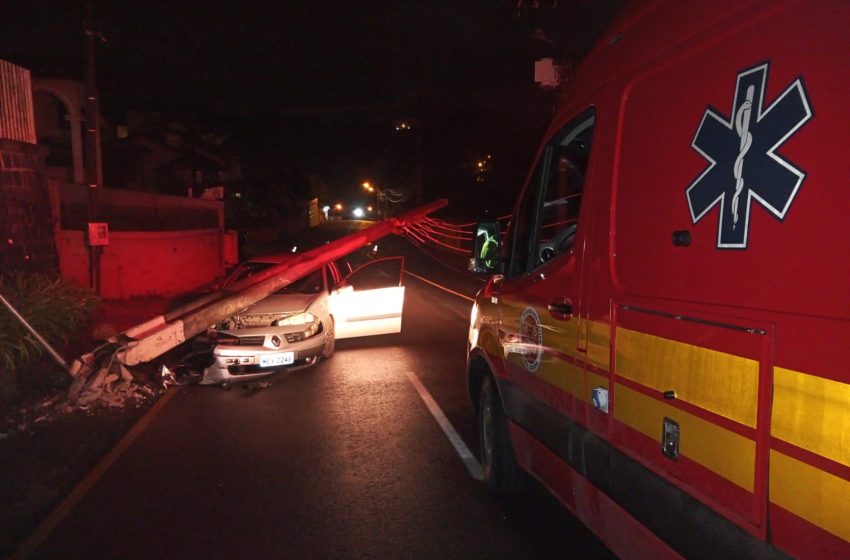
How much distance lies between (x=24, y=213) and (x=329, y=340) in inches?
214

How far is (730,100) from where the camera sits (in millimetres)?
2350

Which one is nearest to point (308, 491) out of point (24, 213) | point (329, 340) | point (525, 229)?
point (525, 229)

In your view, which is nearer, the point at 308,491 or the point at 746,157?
the point at 746,157

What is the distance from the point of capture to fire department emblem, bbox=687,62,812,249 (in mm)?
2064

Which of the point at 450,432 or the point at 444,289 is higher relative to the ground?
the point at 444,289

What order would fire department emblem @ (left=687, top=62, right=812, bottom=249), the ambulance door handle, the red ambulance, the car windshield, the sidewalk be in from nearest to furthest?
the red ambulance, fire department emblem @ (left=687, top=62, right=812, bottom=249), the ambulance door handle, the sidewalk, the car windshield

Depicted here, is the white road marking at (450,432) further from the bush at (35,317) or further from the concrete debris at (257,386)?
the bush at (35,317)

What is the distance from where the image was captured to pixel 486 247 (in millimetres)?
4617

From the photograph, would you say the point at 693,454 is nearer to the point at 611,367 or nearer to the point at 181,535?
the point at 611,367

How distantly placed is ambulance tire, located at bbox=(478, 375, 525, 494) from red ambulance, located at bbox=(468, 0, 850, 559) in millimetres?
949

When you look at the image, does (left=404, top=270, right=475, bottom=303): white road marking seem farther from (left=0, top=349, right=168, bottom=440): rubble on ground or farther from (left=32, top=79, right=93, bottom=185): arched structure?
(left=0, top=349, right=168, bottom=440): rubble on ground

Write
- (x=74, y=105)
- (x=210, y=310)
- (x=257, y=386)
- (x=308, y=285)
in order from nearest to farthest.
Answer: (x=210, y=310) < (x=257, y=386) < (x=308, y=285) < (x=74, y=105)

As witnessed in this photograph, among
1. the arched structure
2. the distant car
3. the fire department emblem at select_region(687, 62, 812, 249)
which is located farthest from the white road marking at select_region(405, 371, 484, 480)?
the arched structure

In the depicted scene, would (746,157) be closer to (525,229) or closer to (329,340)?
(525,229)
